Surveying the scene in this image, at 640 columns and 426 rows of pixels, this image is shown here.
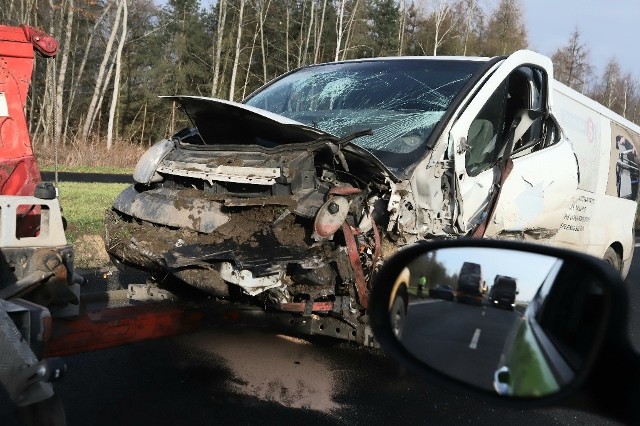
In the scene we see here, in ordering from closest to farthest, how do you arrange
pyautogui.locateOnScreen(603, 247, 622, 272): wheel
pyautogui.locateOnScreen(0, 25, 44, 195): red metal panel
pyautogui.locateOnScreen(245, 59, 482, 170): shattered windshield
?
1. pyautogui.locateOnScreen(0, 25, 44, 195): red metal panel
2. pyautogui.locateOnScreen(245, 59, 482, 170): shattered windshield
3. pyautogui.locateOnScreen(603, 247, 622, 272): wheel

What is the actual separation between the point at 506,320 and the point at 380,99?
363cm

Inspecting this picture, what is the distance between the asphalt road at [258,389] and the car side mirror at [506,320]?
6.72 feet

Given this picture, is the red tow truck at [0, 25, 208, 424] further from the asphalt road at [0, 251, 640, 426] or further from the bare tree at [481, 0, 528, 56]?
the bare tree at [481, 0, 528, 56]

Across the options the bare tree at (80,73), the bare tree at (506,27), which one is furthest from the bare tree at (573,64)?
the bare tree at (80,73)

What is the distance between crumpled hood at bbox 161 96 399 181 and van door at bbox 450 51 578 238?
85 cm

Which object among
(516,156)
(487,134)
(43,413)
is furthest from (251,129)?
(43,413)

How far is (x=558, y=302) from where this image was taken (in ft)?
4.58

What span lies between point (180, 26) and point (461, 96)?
41.9 metres

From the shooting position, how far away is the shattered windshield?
4.43m

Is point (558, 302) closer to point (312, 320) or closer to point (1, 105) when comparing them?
point (312, 320)

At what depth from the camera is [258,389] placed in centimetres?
407

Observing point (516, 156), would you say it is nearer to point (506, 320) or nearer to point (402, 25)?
point (506, 320)

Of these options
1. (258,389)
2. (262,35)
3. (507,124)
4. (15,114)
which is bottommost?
(258,389)

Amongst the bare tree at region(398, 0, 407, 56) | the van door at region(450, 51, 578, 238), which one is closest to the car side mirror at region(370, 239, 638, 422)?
the van door at region(450, 51, 578, 238)
